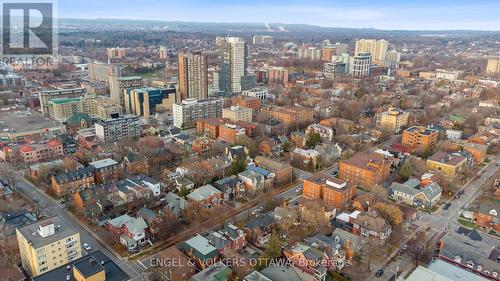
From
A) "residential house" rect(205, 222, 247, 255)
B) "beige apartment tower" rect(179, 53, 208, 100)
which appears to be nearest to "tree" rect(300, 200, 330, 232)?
"residential house" rect(205, 222, 247, 255)

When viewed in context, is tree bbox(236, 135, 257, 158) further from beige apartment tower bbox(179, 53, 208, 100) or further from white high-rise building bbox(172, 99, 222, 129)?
beige apartment tower bbox(179, 53, 208, 100)

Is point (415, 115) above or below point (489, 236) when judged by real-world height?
above

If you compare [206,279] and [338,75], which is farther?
[338,75]

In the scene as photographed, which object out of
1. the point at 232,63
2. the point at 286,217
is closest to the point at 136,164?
the point at 286,217

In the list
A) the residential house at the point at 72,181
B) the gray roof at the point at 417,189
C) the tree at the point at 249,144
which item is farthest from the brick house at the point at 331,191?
the residential house at the point at 72,181

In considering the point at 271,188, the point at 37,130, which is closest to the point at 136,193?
the point at 271,188

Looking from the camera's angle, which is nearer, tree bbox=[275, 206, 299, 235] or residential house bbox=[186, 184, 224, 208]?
tree bbox=[275, 206, 299, 235]

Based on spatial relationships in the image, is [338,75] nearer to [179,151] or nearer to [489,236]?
[179,151]
